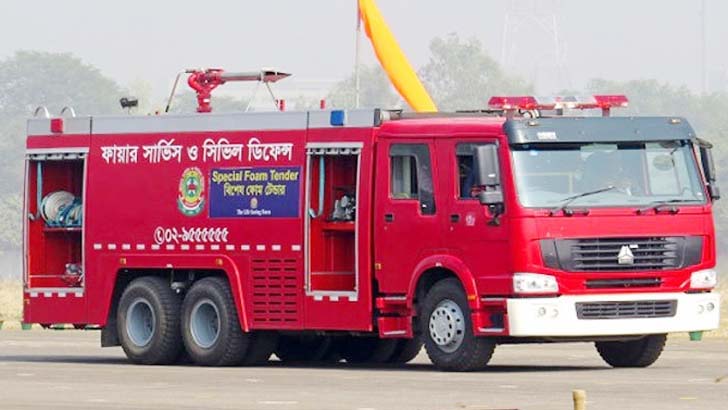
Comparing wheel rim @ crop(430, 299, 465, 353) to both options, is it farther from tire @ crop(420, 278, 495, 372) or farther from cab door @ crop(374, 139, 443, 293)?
cab door @ crop(374, 139, 443, 293)

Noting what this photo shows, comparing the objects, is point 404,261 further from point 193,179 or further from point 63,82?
point 63,82

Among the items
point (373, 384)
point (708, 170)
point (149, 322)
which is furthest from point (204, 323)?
point (708, 170)

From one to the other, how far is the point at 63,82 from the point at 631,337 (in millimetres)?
147927

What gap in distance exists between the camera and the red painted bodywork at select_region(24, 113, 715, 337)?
2428 centimetres

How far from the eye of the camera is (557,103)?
2569 centimetres

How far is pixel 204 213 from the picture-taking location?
2702 cm

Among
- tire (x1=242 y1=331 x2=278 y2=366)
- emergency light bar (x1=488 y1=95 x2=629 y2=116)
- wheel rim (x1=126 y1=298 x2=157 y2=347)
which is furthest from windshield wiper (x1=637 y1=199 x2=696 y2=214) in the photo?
wheel rim (x1=126 y1=298 x2=157 y2=347)

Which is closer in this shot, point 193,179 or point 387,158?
point 387,158

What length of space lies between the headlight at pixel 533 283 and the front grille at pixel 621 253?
17 cm

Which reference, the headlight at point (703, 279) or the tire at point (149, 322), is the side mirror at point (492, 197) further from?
the tire at point (149, 322)

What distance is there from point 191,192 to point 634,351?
5.42 metres

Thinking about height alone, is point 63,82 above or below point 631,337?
above

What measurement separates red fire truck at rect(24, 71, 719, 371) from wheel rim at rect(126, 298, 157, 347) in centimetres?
3

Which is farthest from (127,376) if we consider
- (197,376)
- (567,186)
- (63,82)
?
(63,82)
